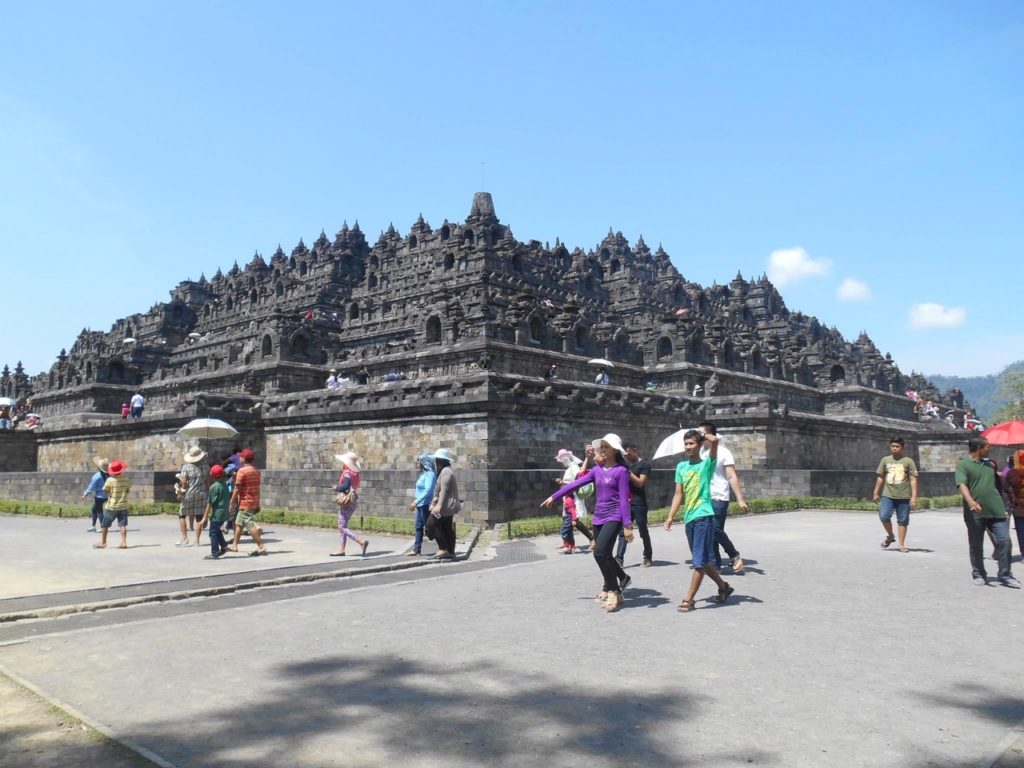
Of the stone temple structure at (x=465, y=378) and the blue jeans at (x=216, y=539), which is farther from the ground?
the stone temple structure at (x=465, y=378)

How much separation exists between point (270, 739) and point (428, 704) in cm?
111

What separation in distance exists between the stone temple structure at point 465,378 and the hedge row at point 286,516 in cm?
117

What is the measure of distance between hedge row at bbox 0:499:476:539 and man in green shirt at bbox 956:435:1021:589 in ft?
30.3

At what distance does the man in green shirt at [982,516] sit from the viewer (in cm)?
984

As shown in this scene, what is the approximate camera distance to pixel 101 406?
45375mm

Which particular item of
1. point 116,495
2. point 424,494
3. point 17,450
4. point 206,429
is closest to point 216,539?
point 116,495

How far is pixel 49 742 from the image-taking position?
4.60 m

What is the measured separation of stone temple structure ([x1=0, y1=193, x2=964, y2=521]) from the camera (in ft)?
71.4

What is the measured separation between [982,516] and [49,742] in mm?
10369

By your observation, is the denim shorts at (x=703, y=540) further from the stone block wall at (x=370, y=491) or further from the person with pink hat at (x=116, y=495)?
the person with pink hat at (x=116, y=495)

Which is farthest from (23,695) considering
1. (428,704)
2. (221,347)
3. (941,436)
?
(221,347)

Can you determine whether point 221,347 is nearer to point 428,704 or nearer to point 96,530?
point 96,530

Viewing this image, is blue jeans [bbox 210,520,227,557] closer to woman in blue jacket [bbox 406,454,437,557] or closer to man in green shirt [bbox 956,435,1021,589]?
woman in blue jacket [bbox 406,454,437,557]

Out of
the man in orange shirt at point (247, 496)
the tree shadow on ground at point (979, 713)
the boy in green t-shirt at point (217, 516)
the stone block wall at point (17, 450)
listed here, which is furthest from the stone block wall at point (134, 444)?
the tree shadow on ground at point (979, 713)
